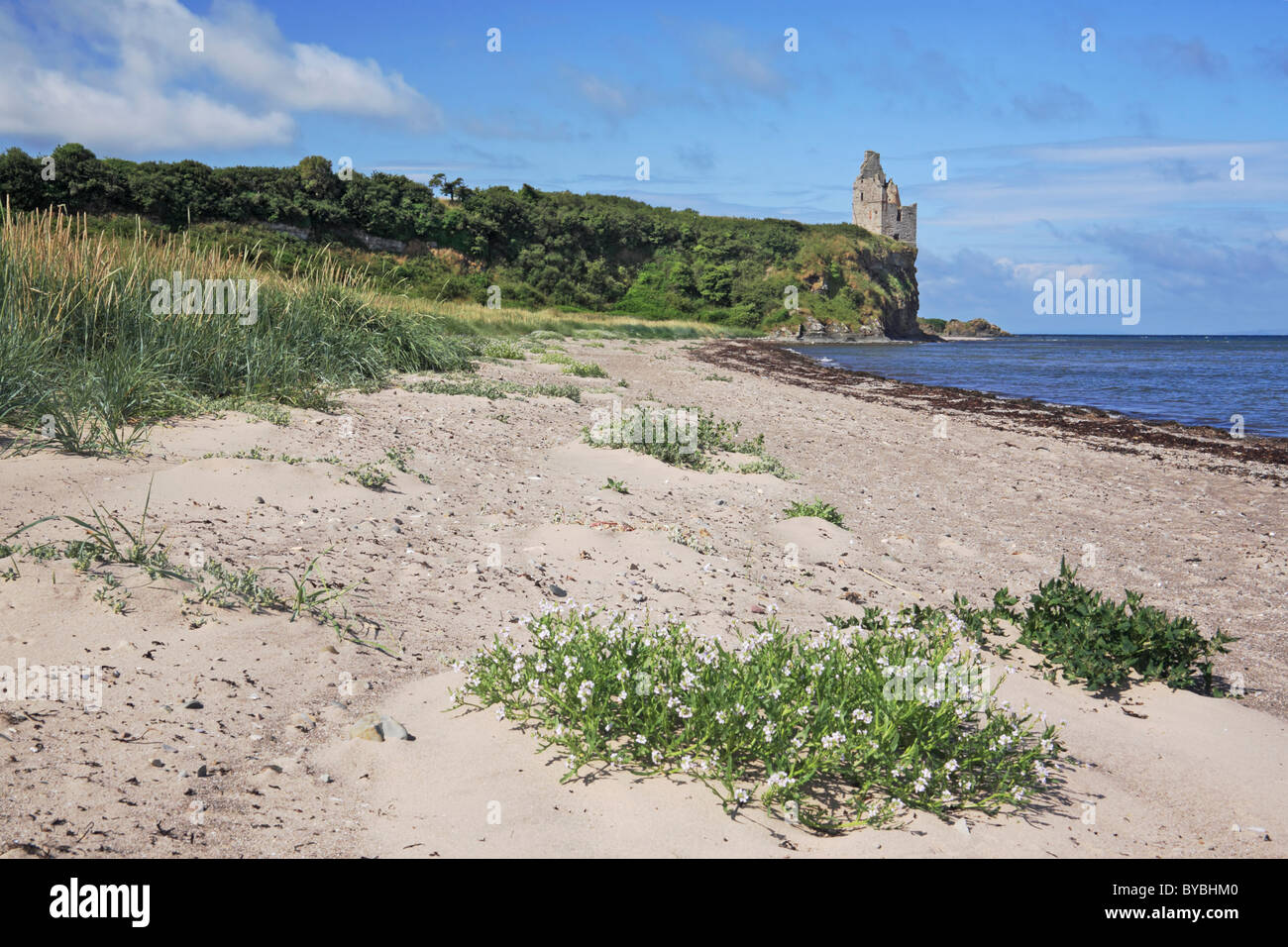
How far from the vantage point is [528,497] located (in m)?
7.28

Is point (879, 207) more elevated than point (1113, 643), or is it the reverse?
point (879, 207)

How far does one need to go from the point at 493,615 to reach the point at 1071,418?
60.5 feet

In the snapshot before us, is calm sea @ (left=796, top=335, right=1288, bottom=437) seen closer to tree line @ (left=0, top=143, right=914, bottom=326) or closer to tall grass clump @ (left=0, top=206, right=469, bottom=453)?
tall grass clump @ (left=0, top=206, right=469, bottom=453)

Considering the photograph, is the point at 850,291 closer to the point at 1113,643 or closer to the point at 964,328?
the point at 964,328

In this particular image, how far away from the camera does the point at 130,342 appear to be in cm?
832

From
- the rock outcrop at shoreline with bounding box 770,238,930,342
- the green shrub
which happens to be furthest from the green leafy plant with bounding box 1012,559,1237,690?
the rock outcrop at shoreline with bounding box 770,238,930,342

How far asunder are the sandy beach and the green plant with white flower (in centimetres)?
11

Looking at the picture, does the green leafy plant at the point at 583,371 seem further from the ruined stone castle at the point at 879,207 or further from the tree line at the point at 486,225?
the ruined stone castle at the point at 879,207

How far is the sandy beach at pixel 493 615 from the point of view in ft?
9.20

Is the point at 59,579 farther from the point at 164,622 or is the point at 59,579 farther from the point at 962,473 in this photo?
the point at 962,473

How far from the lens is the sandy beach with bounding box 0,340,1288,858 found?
9.20 ft

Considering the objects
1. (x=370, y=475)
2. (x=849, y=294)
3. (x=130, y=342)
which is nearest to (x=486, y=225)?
(x=849, y=294)

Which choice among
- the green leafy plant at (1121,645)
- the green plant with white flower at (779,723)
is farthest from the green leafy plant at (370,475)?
the green leafy plant at (1121,645)
